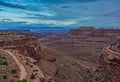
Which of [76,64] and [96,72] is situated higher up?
[96,72]

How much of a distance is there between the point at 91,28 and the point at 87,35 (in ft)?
37.4

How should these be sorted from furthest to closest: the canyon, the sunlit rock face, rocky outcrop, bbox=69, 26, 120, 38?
rocky outcrop, bbox=69, 26, 120, 38 < the canyon < the sunlit rock face

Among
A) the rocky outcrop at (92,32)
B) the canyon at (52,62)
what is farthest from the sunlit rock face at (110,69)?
the rocky outcrop at (92,32)

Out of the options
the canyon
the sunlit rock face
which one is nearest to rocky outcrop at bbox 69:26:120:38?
the canyon

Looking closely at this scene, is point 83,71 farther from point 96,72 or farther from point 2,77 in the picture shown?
point 2,77

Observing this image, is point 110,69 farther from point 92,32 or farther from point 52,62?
point 92,32

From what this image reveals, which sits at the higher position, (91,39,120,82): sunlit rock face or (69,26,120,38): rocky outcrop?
(91,39,120,82): sunlit rock face

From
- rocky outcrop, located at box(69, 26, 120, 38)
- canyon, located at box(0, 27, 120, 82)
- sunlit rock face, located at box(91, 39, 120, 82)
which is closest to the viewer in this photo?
sunlit rock face, located at box(91, 39, 120, 82)

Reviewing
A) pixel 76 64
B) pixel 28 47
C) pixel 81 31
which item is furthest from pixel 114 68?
pixel 81 31

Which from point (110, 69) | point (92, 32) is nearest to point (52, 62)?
point (110, 69)

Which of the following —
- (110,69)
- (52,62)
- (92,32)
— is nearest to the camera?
(110,69)

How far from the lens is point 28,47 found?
194 ft

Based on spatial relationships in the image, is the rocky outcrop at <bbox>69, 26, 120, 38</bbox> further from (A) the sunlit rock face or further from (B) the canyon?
(A) the sunlit rock face

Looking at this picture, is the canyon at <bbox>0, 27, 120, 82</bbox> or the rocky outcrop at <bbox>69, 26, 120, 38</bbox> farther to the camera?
the rocky outcrop at <bbox>69, 26, 120, 38</bbox>
